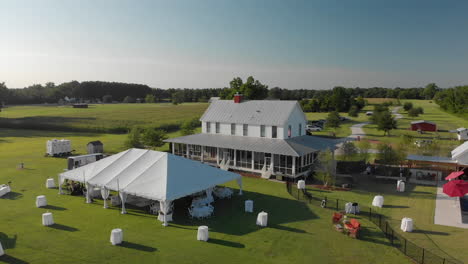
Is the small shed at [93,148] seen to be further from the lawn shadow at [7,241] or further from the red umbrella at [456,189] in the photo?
the red umbrella at [456,189]

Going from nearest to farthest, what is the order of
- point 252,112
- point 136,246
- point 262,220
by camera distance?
1. point 136,246
2. point 262,220
3. point 252,112

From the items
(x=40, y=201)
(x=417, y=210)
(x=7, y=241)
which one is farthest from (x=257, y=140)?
(x=7, y=241)

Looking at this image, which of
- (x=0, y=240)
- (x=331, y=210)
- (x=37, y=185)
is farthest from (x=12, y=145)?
(x=331, y=210)

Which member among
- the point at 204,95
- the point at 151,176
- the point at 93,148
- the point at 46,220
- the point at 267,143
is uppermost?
the point at 204,95

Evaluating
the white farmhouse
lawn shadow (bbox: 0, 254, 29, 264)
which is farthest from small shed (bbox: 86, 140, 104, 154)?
lawn shadow (bbox: 0, 254, 29, 264)

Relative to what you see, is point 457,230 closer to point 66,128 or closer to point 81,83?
point 66,128

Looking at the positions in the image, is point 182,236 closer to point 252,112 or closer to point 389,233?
point 389,233
